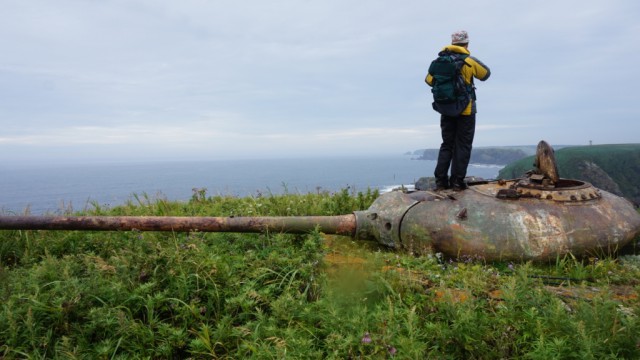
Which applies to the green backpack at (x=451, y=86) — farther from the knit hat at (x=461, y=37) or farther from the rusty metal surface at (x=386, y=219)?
the rusty metal surface at (x=386, y=219)

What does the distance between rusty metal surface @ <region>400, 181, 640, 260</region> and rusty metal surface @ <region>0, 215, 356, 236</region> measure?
138 cm

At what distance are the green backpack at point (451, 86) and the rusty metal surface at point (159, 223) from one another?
7.82 feet

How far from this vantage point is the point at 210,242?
15.0ft

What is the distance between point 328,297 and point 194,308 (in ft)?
3.38

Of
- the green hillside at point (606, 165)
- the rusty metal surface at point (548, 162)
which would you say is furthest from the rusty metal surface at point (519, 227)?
the green hillside at point (606, 165)

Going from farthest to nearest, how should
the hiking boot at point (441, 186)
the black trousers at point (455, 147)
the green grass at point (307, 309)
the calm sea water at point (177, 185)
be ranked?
1. the calm sea water at point (177, 185)
2. the hiking boot at point (441, 186)
3. the black trousers at point (455, 147)
4. the green grass at point (307, 309)

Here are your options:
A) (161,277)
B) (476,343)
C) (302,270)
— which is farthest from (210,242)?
(476,343)

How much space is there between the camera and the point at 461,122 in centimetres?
518

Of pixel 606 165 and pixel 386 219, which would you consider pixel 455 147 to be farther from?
pixel 606 165

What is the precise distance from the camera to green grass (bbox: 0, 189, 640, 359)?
2324mm

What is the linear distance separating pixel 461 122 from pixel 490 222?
1594 mm

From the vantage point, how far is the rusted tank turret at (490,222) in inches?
162

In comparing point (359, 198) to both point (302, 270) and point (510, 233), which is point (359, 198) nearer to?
point (510, 233)

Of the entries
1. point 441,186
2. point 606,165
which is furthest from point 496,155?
point 441,186
